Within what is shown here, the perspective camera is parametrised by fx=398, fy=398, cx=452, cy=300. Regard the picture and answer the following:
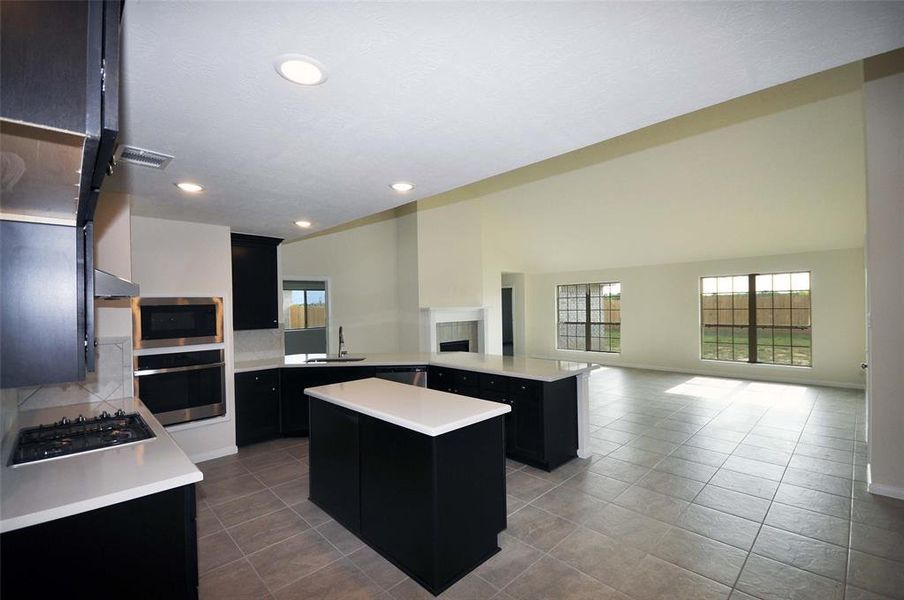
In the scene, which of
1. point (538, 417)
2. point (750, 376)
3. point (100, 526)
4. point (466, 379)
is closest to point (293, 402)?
point (466, 379)

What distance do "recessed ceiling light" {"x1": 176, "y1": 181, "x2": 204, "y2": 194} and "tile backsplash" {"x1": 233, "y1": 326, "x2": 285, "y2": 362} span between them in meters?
2.29

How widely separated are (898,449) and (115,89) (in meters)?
4.70

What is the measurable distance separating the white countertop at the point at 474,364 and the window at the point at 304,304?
1.48 meters

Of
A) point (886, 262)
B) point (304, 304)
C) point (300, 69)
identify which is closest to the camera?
point (300, 69)

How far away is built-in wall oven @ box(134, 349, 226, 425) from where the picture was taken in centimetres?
353

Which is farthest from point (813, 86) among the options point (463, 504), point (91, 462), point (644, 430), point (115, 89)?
point (91, 462)

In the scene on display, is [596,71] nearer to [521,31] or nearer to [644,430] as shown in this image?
[521,31]

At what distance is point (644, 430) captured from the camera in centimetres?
463

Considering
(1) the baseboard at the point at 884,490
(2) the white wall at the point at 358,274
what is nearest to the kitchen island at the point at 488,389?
(2) the white wall at the point at 358,274

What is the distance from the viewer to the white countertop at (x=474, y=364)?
3.61 meters

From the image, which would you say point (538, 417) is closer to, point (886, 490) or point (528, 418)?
point (528, 418)

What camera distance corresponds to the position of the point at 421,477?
211 cm

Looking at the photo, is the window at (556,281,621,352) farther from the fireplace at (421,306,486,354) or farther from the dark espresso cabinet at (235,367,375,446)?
the dark espresso cabinet at (235,367,375,446)

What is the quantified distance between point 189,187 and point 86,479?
190cm
